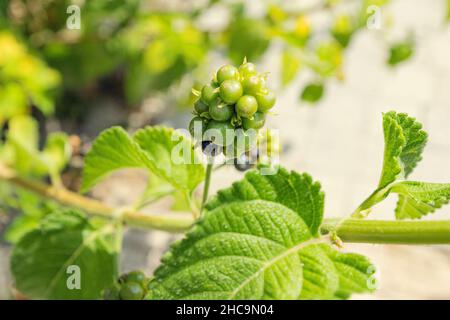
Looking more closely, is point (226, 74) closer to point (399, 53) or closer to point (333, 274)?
point (333, 274)

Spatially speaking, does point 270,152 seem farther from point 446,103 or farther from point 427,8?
point 427,8

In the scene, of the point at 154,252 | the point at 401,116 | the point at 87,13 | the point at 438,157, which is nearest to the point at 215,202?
the point at 401,116

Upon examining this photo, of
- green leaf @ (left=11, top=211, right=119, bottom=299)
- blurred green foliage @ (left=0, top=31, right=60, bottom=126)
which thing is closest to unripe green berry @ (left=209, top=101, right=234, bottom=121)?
green leaf @ (left=11, top=211, right=119, bottom=299)

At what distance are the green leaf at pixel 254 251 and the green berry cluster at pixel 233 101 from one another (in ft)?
0.23

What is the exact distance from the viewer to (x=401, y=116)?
83 centimetres

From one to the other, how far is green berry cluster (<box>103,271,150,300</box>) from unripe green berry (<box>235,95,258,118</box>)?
328 mm

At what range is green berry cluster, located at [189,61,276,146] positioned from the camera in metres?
0.75

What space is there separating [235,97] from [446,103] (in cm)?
278

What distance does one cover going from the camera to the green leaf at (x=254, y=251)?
0.73 m

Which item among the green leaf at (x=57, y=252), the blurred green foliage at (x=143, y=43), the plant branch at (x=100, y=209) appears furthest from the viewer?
the blurred green foliage at (x=143, y=43)

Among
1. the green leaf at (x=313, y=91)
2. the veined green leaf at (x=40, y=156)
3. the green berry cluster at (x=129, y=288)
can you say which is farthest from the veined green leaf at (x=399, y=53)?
the green berry cluster at (x=129, y=288)

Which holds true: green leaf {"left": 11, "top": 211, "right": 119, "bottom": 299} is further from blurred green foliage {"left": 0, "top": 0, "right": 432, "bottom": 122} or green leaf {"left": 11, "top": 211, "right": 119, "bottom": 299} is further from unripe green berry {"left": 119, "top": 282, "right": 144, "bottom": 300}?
blurred green foliage {"left": 0, "top": 0, "right": 432, "bottom": 122}

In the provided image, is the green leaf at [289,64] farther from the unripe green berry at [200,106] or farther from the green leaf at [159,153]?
the unripe green berry at [200,106]
